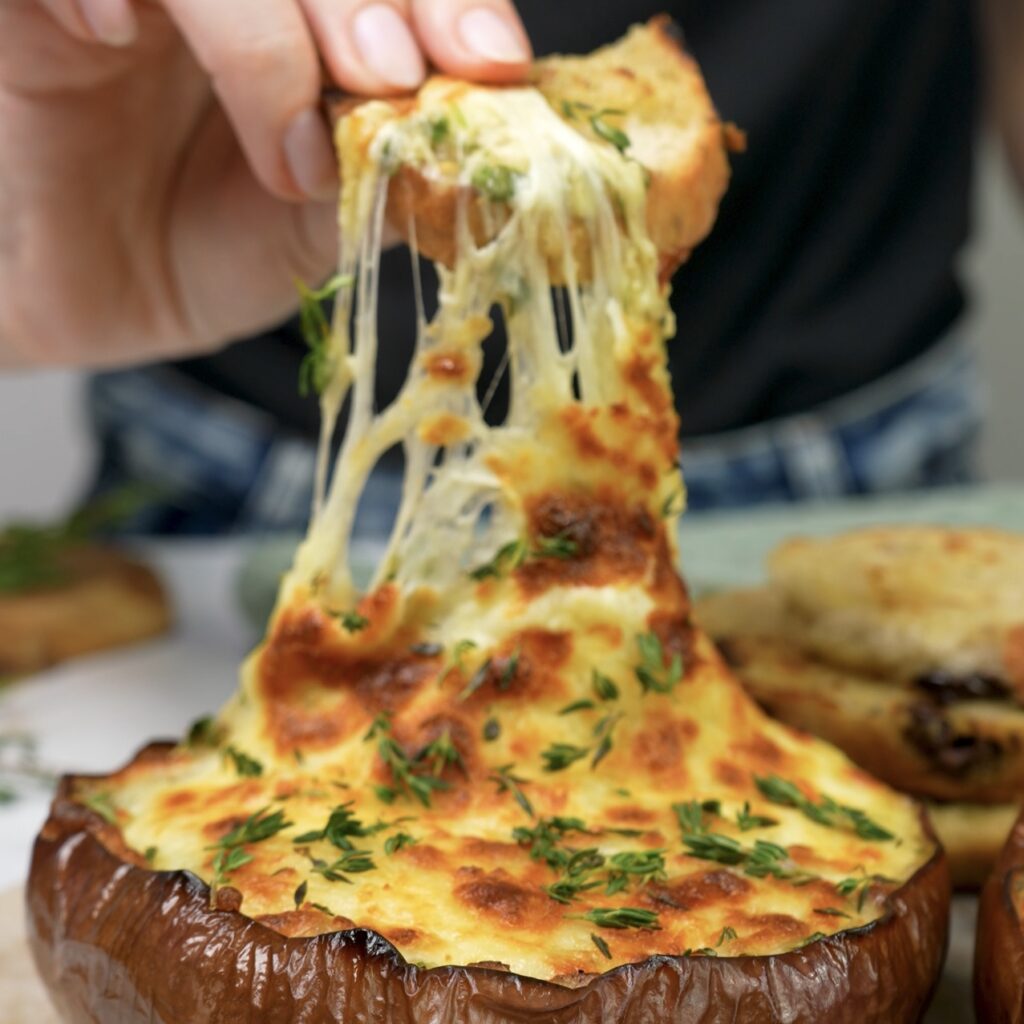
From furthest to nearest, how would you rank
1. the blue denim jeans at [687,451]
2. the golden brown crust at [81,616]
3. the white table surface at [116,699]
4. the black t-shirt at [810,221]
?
1. the blue denim jeans at [687,451]
2. the black t-shirt at [810,221]
3. the golden brown crust at [81,616]
4. the white table surface at [116,699]

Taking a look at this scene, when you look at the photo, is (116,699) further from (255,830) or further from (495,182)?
(495,182)

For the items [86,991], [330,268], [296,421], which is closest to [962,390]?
[296,421]

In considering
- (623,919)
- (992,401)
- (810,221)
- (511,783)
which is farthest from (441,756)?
(992,401)

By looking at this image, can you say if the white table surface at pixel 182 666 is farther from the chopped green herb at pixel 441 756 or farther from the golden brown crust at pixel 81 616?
the chopped green herb at pixel 441 756

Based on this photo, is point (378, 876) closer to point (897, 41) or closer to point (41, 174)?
point (41, 174)

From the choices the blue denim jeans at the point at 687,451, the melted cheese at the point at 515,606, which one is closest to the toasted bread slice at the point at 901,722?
the melted cheese at the point at 515,606
